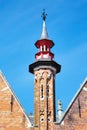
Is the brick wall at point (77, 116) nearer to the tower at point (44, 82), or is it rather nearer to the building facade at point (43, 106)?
the building facade at point (43, 106)

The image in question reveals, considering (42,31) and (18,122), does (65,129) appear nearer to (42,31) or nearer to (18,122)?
(18,122)

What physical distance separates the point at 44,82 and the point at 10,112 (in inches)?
149

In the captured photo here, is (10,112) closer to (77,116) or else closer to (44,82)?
(44,82)

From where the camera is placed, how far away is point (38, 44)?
3678 centimetres

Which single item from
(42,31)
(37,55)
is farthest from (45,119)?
(42,31)

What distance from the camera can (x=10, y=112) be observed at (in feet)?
111

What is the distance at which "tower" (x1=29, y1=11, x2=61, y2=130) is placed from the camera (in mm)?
33094

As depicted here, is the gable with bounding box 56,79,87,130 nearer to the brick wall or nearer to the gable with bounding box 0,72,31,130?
the brick wall

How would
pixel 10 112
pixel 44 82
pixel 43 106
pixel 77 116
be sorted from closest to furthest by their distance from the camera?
pixel 43 106 → pixel 10 112 → pixel 77 116 → pixel 44 82

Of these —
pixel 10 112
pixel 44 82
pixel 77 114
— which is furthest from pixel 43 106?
pixel 77 114

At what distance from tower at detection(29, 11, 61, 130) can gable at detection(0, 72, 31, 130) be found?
1090 millimetres

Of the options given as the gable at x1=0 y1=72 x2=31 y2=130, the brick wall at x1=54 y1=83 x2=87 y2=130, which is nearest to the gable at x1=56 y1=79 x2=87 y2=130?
the brick wall at x1=54 y1=83 x2=87 y2=130

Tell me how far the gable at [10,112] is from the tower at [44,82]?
109 cm

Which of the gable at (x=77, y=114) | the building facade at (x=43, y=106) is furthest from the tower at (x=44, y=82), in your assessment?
the gable at (x=77, y=114)
